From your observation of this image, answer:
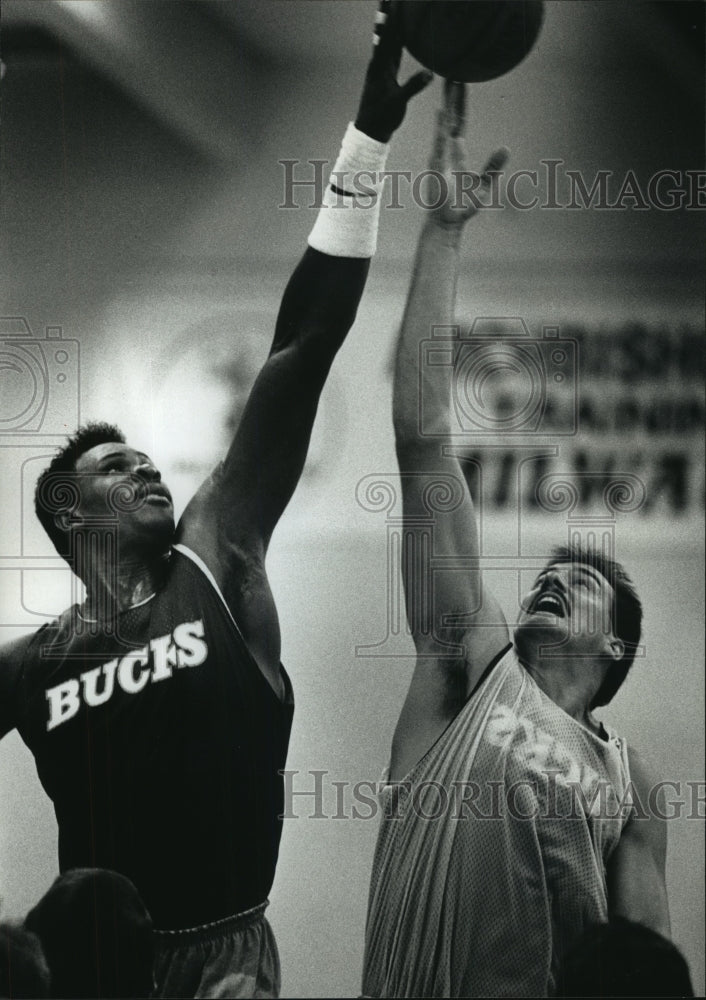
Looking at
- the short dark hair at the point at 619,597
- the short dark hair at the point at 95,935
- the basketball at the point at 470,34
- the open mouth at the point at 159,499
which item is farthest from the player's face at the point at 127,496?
the basketball at the point at 470,34

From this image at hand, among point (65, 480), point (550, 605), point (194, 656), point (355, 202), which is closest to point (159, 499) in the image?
point (65, 480)

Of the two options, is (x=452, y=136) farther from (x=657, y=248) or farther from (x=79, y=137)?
(x=79, y=137)

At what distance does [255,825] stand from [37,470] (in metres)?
0.84

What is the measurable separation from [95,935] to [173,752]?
0.40 m

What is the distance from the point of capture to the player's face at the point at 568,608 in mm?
2127

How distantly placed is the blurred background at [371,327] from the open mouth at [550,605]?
0.15 ft

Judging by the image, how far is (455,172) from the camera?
2.14 m

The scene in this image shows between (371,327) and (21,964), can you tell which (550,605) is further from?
(21,964)

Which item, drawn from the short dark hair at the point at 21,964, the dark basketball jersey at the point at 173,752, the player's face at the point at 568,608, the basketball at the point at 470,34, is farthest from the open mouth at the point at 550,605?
the short dark hair at the point at 21,964

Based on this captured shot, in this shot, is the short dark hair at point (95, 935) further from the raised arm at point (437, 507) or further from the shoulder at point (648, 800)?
the shoulder at point (648, 800)

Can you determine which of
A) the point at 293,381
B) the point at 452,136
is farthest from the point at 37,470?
the point at 452,136

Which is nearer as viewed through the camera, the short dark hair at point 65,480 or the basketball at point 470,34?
the basketball at point 470,34

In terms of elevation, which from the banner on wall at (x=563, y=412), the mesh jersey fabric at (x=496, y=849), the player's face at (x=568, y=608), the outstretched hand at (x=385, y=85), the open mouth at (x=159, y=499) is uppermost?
the outstretched hand at (x=385, y=85)

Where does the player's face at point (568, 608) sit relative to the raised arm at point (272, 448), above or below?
below
